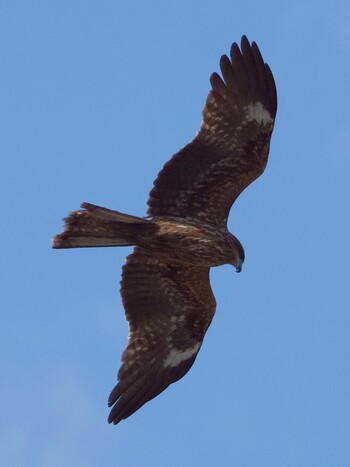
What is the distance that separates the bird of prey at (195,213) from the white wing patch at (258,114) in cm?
1

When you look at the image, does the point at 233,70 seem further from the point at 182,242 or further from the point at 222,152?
the point at 182,242

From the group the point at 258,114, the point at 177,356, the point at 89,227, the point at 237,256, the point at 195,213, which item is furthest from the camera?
the point at 177,356

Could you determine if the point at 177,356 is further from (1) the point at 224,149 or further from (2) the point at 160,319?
(1) the point at 224,149

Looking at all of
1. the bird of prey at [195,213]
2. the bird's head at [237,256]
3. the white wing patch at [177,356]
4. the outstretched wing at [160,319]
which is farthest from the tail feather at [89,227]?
the white wing patch at [177,356]

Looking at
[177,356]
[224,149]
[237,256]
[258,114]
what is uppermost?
[258,114]

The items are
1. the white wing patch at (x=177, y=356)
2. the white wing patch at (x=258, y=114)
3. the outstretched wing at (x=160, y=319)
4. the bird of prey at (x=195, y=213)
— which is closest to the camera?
the bird of prey at (x=195, y=213)

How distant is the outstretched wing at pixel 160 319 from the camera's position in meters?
14.6

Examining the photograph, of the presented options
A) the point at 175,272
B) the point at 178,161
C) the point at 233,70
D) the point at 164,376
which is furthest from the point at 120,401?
the point at 233,70

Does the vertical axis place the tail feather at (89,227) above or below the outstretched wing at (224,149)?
below

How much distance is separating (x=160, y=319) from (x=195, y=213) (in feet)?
4.88

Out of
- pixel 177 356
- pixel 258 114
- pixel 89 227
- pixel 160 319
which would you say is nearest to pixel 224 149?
pixel 258 114

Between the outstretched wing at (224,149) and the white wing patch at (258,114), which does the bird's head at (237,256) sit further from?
the white wing patch at (258,114)

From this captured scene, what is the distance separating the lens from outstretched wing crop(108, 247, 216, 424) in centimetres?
1461

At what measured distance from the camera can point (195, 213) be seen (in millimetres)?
14227
